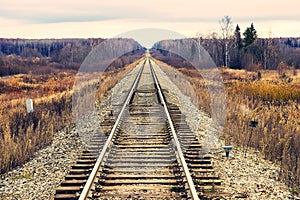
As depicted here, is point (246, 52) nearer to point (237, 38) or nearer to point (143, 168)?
point (237, 38)

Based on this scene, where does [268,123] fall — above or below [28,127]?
below

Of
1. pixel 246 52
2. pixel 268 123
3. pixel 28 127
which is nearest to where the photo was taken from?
pixel 28 127

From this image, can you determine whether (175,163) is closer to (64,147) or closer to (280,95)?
(64,147)

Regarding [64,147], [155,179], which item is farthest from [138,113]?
[155,179]

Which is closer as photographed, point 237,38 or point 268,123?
point 268,123

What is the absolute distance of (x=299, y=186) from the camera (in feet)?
19.9

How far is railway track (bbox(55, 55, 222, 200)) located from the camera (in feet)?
18.3

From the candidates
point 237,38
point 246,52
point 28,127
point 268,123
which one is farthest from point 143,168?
point 237,38

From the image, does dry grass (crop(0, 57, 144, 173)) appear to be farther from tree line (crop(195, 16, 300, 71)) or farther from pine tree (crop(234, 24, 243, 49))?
pine tree (crop(234, 24, 243, 49))

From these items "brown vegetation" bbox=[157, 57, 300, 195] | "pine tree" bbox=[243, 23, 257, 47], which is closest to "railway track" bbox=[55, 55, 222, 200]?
"brown vegetation" bbox=[157, 57, 300, 195]

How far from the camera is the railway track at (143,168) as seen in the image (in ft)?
18.3

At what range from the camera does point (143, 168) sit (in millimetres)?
6602

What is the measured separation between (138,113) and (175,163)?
492 centimetres

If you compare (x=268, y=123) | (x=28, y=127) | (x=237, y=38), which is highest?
(x=237, y=38)
